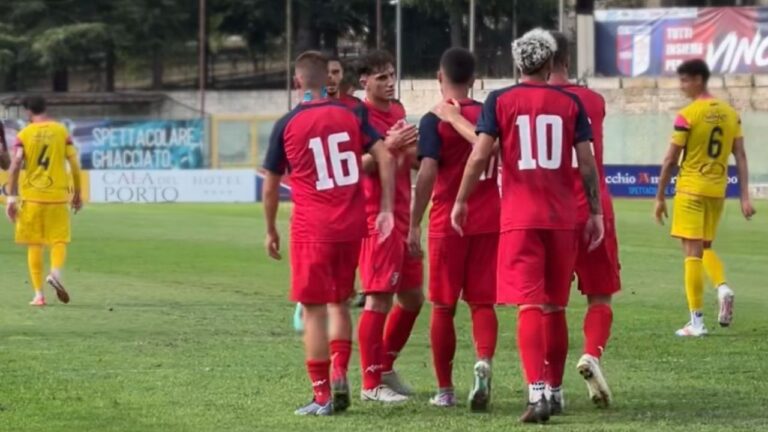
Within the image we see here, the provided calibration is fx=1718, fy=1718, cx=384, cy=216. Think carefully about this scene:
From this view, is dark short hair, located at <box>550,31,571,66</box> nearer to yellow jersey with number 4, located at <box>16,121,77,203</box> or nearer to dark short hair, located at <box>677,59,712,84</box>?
dark short hair, located at <box>677,59,712,84</box>

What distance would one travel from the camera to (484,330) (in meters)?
9.53

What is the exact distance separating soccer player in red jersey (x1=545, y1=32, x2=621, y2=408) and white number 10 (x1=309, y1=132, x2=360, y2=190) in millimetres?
1172

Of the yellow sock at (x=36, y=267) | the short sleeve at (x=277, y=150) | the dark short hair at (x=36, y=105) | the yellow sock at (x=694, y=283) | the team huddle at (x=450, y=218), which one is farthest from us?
the yellow sock at (x=36, y=267)

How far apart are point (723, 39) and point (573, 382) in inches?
1883

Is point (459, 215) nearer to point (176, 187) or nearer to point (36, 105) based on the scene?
point (36, 105)

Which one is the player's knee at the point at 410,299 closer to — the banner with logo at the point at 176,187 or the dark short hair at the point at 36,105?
the dark short hair at the point at 36,105

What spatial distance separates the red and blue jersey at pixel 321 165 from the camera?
30.5 ft

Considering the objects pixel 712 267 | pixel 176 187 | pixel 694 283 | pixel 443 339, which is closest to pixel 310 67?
pixel 443 339

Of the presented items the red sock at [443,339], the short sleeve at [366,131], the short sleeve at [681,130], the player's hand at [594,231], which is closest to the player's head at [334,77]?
the short sleeve at [366,131]

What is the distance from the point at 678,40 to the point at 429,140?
161 ft

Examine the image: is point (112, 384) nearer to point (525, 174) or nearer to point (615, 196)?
point (525, 174)

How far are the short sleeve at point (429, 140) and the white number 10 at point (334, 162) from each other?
1.36 feet

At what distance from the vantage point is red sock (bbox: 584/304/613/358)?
31.7 ft

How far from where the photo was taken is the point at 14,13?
72.2 metres
